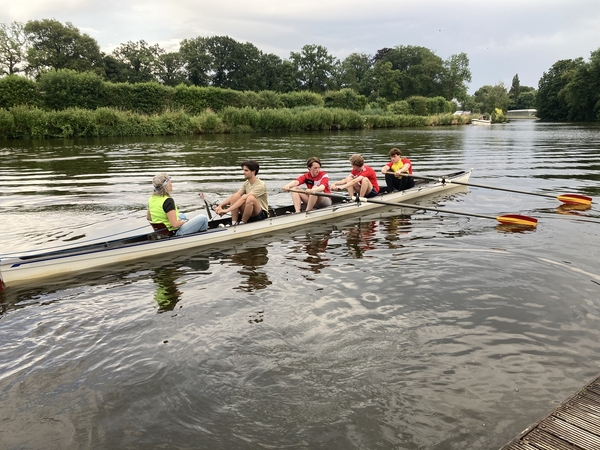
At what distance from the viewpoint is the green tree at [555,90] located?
83.9 m

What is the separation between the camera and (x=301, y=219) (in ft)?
34.6

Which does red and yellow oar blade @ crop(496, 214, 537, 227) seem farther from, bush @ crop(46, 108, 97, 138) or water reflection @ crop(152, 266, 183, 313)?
bush @ crop(46, 108, 97, 138)

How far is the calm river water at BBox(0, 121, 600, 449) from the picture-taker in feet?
13.1

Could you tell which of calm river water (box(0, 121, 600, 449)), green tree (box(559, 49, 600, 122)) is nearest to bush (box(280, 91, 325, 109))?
calm river water (box(0, 121, 600, 449))

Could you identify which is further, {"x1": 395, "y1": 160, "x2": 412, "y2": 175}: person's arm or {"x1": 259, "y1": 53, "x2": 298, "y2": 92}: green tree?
{"x1": 259, "y1": 53, "x2": 298, "y2": 92}: green tree

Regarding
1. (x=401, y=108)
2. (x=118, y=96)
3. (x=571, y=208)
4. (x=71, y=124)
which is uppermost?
(x=118, y=96)

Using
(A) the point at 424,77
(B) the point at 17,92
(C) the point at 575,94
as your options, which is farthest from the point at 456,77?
(B) the point at 17,92

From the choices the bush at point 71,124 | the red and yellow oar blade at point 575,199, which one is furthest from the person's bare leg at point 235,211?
the bush at point 71,124

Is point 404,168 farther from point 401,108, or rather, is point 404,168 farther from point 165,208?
point 401,108

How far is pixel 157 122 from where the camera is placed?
121 feet

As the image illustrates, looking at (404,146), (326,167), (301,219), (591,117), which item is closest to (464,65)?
(591,117)

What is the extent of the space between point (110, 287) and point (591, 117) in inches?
3450

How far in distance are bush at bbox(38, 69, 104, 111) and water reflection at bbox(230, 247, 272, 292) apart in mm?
35286

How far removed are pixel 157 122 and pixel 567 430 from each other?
37477mm
